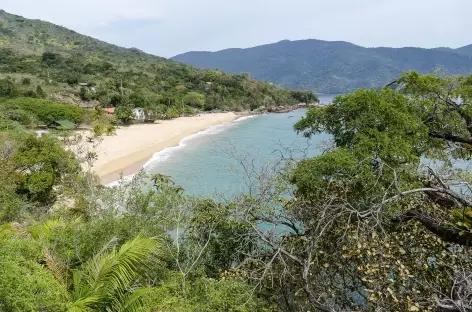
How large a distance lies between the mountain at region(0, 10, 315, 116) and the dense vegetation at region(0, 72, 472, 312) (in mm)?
52749

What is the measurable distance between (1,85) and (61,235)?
5806cm

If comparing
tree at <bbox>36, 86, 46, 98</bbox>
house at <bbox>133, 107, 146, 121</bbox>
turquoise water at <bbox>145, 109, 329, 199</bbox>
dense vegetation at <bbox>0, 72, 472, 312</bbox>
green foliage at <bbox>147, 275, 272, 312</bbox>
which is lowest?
turquoise water at <bbox>145, 109, 329, 199</bbox>

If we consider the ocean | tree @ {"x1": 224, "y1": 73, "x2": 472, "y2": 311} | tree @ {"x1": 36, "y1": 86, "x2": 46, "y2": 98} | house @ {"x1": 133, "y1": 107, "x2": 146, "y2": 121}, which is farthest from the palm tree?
tree @ {"x1": 36, "y1": 86, "x2": 46, "y2": 98}

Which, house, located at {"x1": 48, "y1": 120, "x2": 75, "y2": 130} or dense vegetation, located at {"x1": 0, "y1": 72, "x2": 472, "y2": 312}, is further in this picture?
house, located at {"x1": 48, "y1": 120, "x2": 75, "y2": 130}

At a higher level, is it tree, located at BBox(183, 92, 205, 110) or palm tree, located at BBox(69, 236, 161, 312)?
palm tree, located at BBox(69, 236, 161, 312)

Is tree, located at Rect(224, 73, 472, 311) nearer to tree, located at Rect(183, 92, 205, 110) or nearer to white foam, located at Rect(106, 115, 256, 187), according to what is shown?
white foam, located at Rect(106, 115, 256, 187)

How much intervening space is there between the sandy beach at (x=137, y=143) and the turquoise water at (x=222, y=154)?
5.02ft

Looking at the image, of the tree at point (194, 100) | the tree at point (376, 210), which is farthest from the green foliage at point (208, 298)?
the tree at point (194, 100)

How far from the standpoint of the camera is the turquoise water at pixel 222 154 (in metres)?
20.2

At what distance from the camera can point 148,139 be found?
4516 cm

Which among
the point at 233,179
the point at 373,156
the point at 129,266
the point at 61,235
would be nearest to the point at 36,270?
the point at 129,266

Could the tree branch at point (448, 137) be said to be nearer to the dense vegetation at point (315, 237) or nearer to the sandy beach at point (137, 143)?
the dense vegetation at point (315, 237)

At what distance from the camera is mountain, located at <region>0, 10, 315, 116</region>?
6347 cm

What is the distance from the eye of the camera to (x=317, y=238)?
19.1 ft
